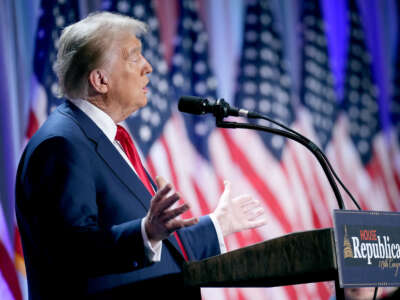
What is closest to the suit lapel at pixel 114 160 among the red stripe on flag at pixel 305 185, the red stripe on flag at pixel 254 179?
the red stripe on flag at pixel 254 179

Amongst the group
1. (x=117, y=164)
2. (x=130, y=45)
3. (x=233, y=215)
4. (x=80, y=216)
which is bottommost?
(x=233, y=215)

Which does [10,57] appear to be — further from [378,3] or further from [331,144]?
[378,3]

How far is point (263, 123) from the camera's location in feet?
11.7

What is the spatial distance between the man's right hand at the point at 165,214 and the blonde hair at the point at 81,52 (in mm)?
688

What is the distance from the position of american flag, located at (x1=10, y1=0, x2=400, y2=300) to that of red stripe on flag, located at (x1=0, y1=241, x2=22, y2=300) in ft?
1.79

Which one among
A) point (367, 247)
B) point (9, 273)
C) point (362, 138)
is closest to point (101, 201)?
point (367, 247)

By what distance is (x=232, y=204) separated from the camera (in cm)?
188

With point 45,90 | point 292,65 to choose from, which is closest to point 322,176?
→ point 292,65

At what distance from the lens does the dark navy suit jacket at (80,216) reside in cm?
138

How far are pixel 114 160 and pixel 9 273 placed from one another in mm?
1062

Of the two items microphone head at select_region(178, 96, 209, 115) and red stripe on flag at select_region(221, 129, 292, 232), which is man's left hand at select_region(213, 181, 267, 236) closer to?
microphone head at select_region(178, 96, 209, 115)

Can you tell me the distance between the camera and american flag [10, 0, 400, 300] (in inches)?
121

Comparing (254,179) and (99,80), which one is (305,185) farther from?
(99,80)

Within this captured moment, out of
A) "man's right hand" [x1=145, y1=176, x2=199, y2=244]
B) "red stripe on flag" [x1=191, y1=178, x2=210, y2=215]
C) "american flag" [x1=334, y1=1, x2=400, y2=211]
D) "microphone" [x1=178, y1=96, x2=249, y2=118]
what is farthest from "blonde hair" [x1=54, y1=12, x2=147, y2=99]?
"american flag" [x1=334, y1=1, x2=400, y2=211]
